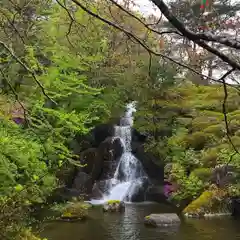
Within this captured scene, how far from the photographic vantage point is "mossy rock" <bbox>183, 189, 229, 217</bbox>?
42.4 ft

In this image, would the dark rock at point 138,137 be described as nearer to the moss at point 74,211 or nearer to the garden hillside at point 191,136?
the garden hillside at point 191,136

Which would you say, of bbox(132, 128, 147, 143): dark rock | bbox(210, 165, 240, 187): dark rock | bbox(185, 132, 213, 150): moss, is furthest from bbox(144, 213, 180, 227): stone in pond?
bbox(132, 128, 147, 143): dark rock

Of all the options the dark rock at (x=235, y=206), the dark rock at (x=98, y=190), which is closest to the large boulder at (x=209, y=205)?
the dark rock at (x=235, y=206)

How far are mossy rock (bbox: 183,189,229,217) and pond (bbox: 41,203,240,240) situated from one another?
909 millimetres

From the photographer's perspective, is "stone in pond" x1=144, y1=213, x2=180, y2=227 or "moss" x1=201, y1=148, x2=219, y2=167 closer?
"stone in pond" x1=144, y1=213, x2=180, y2=227

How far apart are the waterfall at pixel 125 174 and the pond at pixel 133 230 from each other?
4420 millimetres

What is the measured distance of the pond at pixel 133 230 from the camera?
9633 mm

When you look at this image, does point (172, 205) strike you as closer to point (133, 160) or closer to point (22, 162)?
point (133, 160)

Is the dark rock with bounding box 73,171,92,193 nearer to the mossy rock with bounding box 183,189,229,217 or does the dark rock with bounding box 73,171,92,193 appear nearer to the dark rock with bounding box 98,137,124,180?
the dark rock with bounding box 98,137,124,180

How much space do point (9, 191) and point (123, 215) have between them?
7170 mm

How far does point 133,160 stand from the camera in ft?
62.0

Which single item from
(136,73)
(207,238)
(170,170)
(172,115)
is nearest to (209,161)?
(170,170)

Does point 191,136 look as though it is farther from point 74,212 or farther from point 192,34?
point 192,34

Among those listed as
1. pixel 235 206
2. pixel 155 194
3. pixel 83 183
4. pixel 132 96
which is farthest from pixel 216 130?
pixel 83 183
